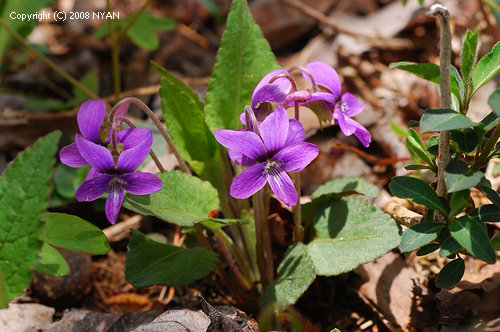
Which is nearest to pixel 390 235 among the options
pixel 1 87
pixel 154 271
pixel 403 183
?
pixel 403 183

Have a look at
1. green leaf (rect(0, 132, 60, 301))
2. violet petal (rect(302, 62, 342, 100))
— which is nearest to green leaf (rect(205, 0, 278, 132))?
violet petal (rect(302, 62, 342, 100))

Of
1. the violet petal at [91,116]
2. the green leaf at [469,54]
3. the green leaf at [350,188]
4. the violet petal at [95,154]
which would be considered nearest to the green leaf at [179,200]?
the violet petal at [95,154]

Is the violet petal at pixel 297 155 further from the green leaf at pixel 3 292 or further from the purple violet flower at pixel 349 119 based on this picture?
the green leaf at pixel 3 292

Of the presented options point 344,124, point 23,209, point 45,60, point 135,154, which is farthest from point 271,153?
point 45,60

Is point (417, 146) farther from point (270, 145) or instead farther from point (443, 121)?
point (270, 145)

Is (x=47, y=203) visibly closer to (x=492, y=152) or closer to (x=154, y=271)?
(x=154, y=271)
